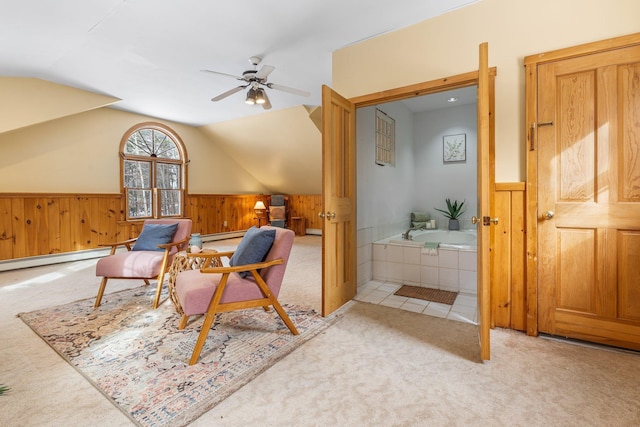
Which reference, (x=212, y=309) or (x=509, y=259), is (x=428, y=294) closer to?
(x=509, y=259)

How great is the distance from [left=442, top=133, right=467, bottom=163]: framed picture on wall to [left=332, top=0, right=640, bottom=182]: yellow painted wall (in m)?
2.66

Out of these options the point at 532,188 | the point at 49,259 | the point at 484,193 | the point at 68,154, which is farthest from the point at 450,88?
the point at 49,259

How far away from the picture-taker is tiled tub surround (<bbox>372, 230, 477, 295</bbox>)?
3121 mm

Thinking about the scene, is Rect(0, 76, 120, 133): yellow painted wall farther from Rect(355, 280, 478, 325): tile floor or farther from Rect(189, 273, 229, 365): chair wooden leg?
Rect(355, 280, 478, 325): tile floor

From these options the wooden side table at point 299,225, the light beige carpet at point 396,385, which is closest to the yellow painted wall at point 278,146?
the wooden side table at point 299,225

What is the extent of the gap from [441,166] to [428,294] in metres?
2.67

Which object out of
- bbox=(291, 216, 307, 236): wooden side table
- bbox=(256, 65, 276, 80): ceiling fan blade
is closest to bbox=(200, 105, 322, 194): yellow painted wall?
bbox=(291, 216, 307, 236): wooden side table

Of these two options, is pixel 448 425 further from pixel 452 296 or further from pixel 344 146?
pixel 344 146

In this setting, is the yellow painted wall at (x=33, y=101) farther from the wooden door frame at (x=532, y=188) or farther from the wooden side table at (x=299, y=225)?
the wooden door frame at (x=532, y=188)

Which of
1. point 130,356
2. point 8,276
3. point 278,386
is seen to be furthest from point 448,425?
point 8,276

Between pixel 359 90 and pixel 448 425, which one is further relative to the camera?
pixel 359 90

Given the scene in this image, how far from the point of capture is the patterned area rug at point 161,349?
1462 millimetres

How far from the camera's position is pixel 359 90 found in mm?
2898

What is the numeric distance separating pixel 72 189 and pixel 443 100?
604 cm
